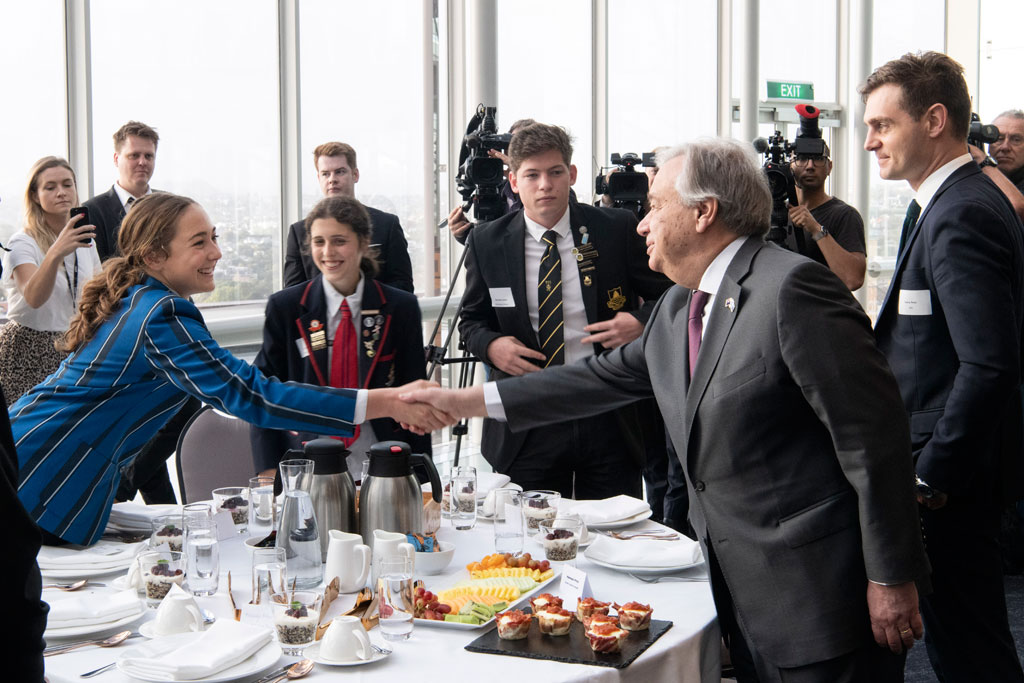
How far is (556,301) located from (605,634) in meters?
1.68

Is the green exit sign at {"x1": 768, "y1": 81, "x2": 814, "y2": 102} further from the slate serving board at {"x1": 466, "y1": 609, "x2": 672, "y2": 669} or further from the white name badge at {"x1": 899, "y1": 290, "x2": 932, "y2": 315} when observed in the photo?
the slate serving board at {"x1": 466, "y1": 609, "x2": 672, "y2": 669}

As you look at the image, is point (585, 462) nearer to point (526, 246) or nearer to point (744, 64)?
point (526, 246)

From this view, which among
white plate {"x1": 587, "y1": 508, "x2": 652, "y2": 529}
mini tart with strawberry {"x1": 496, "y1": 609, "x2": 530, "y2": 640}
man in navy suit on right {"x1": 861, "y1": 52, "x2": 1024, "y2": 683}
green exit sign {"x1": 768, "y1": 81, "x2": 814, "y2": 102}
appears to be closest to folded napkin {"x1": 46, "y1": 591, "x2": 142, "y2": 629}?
mini tart with strawberry {"x1": 496, "y1": 609, "x2": 530, "y2": 640}

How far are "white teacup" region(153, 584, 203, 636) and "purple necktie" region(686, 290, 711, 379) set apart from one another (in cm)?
95

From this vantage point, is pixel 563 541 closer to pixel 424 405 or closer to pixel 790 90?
pixel 424 405

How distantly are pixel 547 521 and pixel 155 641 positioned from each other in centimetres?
84

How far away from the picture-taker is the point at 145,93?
454 cm

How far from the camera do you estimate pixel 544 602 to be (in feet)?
5.28

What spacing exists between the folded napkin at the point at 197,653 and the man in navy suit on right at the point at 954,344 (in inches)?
57.8

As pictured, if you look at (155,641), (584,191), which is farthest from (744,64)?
(155,641)

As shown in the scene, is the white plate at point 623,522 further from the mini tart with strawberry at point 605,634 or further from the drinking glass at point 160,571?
the drinking glass at point 160,571

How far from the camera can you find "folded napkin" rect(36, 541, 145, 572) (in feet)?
6.18

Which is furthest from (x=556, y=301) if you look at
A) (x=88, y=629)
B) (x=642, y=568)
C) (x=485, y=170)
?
(x=88, y=629)

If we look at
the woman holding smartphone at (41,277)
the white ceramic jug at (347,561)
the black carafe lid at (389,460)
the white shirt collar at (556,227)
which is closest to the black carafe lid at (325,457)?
the black carafe lid at (389,460)
